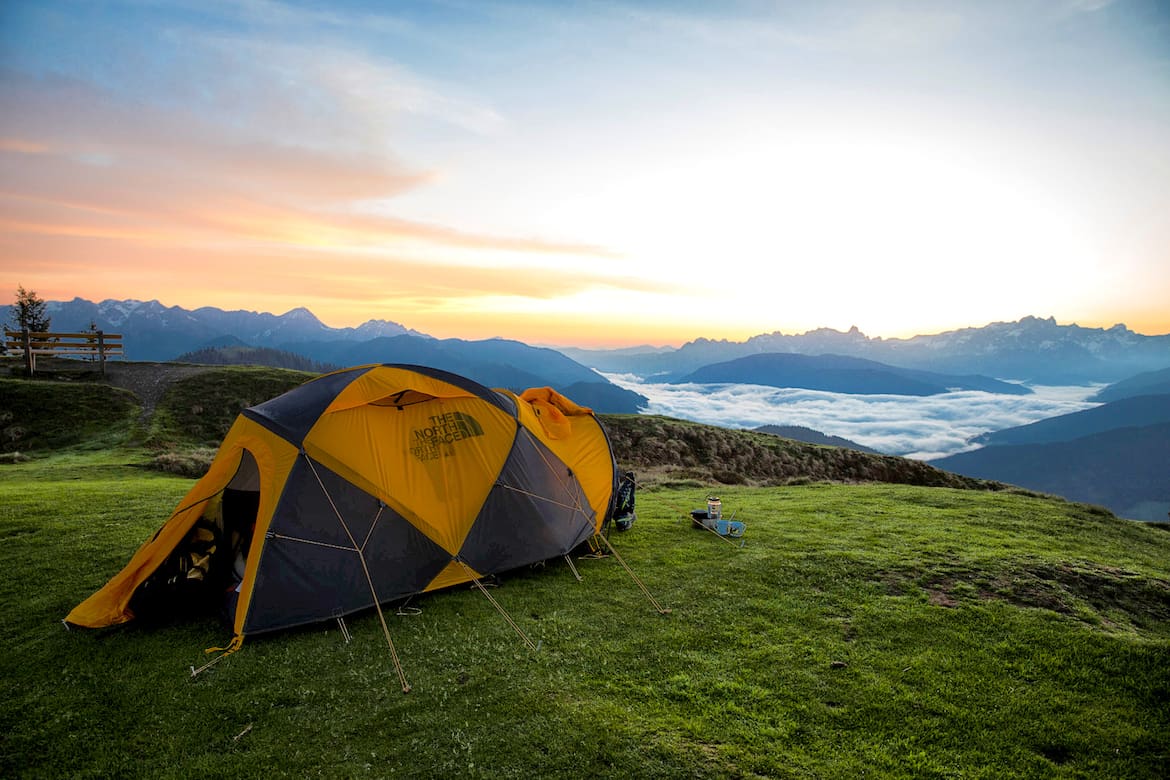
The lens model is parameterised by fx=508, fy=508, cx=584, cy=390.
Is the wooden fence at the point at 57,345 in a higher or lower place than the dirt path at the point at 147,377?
higher

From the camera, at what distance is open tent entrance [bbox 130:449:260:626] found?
834 cm

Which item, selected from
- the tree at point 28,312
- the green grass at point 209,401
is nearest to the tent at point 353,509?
the green grass at point 209,401

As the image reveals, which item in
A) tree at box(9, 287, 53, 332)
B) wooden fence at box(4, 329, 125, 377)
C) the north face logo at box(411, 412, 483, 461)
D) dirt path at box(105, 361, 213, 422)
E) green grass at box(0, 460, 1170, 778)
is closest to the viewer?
green grass at box(0, 460, 1170, 778)

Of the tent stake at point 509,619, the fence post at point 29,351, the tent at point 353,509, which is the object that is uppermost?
the fence post at point 29,351

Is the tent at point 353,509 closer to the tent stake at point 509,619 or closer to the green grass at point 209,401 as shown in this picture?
the tent stake at point 509,619

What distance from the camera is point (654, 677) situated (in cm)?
691

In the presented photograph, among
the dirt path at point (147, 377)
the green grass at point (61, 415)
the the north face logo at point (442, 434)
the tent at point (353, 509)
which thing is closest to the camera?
the tent at point (353, 509)

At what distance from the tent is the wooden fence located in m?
35.6

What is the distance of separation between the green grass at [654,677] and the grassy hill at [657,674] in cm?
4

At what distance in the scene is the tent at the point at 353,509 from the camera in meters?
8.23

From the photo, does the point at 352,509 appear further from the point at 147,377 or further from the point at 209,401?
the point at 147,377

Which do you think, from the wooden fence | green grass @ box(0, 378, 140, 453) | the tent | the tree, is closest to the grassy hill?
the tent

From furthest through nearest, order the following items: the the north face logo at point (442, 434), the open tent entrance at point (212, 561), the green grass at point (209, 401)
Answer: the green grass at point (209, 401), the the north face logo at point (442, 434), the open tent entrance at point (212, 561)

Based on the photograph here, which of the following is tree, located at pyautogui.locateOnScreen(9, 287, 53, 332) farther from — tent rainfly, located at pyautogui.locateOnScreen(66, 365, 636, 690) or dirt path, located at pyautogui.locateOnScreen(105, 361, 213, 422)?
tent rainfly, located at pyautogui.locateOnScreen(66, 365, 636, 690)
